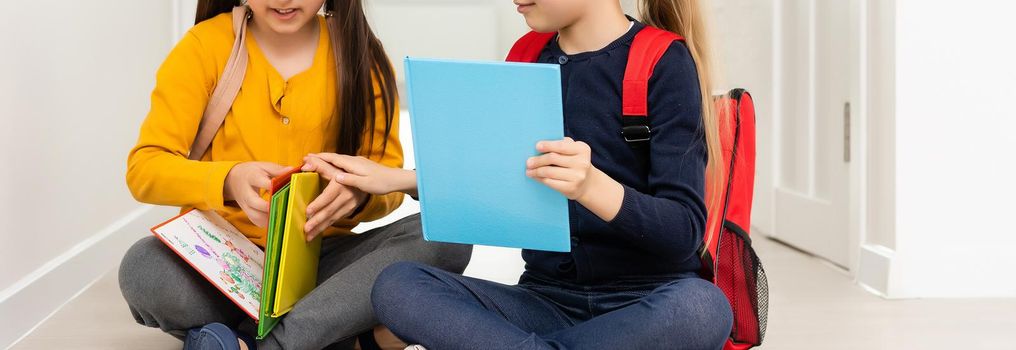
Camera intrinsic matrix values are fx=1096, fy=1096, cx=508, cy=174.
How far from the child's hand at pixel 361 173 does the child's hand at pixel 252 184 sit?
40mm

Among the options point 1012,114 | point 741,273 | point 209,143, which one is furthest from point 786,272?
point 209,143

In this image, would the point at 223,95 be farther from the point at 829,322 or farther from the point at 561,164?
the point at 829,322

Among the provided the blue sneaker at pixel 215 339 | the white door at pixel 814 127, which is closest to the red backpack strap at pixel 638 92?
the blue sneaker at pixel 215 339

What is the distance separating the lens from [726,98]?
4.37 ft

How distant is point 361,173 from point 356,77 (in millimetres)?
214

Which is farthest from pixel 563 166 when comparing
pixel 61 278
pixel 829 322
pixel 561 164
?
pixel 61 278

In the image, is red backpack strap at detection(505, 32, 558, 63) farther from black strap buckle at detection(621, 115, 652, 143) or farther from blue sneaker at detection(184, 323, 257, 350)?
blue sneaker at detection(184, 323, 257, 350)

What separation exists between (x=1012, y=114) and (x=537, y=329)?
1.16 meters

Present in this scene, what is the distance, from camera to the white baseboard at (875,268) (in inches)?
78.2

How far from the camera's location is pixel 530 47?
1.38 metres

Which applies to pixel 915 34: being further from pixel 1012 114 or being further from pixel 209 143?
pixel 209 143

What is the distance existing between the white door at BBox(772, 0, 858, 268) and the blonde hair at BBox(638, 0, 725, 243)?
0.94 m

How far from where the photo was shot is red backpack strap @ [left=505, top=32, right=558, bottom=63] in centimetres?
137

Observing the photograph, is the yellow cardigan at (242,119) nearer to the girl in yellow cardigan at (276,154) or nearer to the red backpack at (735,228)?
the girl in yellow cardigan at (276,154)
